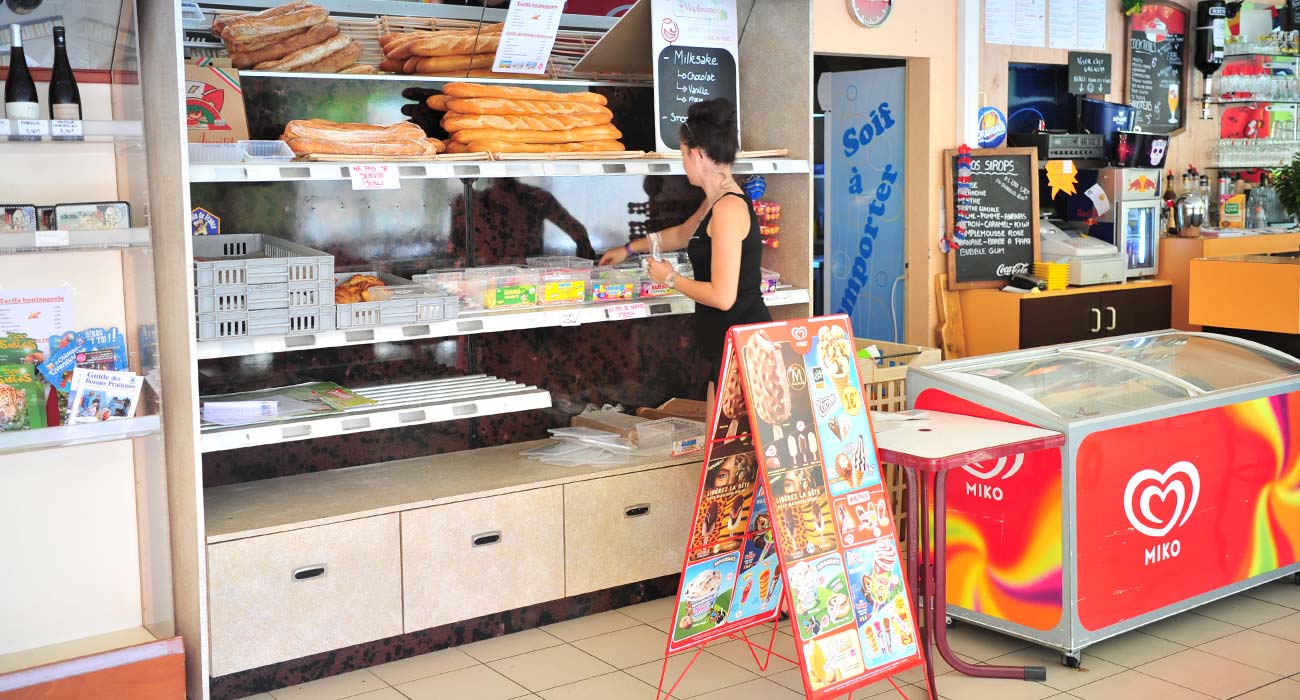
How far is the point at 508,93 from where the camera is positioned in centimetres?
434

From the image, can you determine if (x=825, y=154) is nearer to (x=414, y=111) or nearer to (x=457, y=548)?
(x=414, y=111)

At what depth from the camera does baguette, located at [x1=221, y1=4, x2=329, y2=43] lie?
406 cm

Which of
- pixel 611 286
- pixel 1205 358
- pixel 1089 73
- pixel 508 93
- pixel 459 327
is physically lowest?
pixel 1205 358

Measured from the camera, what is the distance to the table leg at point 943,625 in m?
3.69

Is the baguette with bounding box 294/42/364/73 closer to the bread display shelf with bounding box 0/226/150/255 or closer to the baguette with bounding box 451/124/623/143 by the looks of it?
the baguette with bounding box 451/124/623/143

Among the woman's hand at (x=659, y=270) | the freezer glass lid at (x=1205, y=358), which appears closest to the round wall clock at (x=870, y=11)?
the freezer glass lid at (x=1205, y=358)

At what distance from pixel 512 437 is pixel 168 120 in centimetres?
191

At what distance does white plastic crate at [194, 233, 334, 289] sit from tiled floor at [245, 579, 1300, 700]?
134 centimetres

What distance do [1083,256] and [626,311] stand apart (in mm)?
3323

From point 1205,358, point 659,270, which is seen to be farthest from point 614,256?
point 1205,358

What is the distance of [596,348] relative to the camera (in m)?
5.00

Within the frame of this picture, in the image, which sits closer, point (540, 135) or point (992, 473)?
point (992, 473)

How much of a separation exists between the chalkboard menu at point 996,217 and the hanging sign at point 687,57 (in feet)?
6.73

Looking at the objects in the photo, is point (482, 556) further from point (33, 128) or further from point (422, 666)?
point (33, 128)
